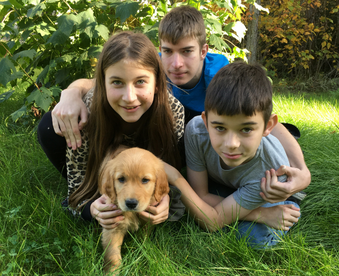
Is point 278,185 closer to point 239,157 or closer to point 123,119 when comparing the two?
point 239,157

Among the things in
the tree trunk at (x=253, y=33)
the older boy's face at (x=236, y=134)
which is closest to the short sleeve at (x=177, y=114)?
the older boy's face at (x=236, y=134)

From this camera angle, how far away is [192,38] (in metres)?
2.80

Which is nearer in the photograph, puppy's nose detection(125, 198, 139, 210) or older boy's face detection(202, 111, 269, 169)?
puppy's nose detection(125, 198, 139, 210)

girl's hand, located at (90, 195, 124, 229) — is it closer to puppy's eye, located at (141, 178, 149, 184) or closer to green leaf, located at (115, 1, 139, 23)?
puppy's eye, located at (141, 178, 149, 184)

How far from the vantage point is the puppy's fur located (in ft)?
5.81

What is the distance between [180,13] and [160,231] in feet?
6.67

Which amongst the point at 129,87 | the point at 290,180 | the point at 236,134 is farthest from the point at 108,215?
the point at 290,180

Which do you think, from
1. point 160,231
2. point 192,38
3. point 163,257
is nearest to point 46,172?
point 160,231

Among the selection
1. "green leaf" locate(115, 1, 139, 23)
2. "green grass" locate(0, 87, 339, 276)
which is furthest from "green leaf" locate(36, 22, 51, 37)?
"green grass" locate(0, 87, 339, 276)

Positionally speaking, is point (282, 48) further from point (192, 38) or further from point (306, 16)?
point (192, 38)

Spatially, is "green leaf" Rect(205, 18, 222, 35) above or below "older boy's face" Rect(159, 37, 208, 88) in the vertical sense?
above

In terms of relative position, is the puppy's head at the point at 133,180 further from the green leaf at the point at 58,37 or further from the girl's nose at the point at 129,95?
the green leaf at the point at 58,37

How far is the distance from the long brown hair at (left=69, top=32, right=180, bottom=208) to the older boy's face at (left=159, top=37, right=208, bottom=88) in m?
0.55

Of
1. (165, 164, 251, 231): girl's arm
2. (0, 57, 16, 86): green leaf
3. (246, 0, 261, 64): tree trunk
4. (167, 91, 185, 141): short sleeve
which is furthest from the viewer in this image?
(246, 0, 261, 64): tree trunk
